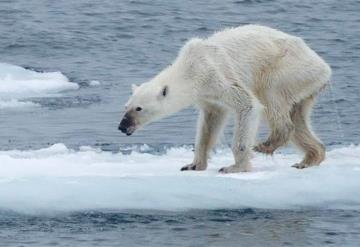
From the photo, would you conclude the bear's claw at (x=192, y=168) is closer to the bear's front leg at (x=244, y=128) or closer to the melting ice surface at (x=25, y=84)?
the bear's front leg at (x=244, y=128)

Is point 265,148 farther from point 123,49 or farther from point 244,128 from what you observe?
point 123,49

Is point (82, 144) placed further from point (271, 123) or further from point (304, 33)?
point (304, 33)

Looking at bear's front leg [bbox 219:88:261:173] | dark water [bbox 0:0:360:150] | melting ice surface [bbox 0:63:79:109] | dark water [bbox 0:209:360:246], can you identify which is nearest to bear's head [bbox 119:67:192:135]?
bear's front leg [bbox 219:88:261:173]

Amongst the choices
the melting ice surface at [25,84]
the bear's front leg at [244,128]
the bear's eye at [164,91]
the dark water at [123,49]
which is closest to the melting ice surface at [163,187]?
the bear's front leg at [244,128]

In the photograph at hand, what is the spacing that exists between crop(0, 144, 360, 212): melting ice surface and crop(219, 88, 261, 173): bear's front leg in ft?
0.51

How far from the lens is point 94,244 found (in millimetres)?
9867

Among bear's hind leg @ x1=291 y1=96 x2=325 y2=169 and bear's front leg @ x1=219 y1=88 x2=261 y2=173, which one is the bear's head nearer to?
bear's front leg @ x1=219 y1=88 x2=261 y2=173

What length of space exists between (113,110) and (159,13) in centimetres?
939

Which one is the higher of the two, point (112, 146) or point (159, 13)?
point (159, 13)

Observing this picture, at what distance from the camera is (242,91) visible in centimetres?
1158

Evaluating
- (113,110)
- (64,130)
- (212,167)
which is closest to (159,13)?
(113,110)

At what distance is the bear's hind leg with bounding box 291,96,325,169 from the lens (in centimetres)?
1220

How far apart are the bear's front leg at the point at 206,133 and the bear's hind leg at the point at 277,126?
405mm

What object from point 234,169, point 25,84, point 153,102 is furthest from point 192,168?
point 25,84
